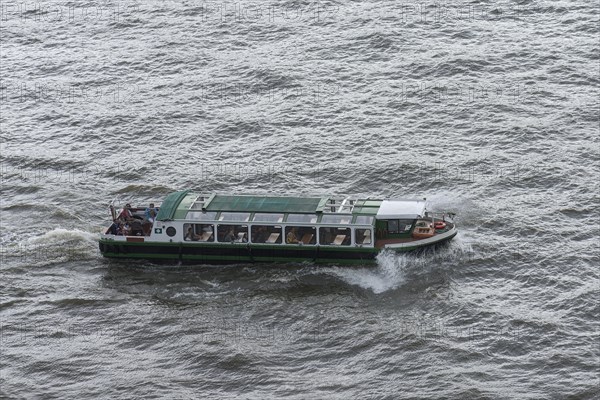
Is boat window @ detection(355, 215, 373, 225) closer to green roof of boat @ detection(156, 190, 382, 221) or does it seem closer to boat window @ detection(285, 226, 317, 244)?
green roof of boat @ detection(156, 190, 382, 221)

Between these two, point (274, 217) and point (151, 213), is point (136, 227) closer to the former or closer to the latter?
point (151, 213)

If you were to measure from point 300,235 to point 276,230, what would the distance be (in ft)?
4.55

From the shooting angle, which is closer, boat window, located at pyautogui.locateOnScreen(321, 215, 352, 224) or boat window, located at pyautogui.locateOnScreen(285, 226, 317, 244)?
boat window, located at pyautogui.locateOnScreen(321, 215, 352, 224)

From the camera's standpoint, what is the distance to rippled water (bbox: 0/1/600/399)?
181ft

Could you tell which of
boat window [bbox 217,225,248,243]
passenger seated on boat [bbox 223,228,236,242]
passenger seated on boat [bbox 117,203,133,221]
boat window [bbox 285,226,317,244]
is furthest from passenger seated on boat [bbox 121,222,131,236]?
boat window [bbox 285,226,317,244]

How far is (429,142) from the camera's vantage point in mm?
76875

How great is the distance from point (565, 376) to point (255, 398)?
14135mm

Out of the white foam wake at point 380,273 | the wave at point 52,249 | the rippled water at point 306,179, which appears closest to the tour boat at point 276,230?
the white foam wake at point 380,273

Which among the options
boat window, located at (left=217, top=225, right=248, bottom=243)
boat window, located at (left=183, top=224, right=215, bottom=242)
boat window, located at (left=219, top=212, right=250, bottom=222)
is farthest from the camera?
boat window, located at (left=183, top=224, right=215, bottom=242)

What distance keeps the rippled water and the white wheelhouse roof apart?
2.33 meters

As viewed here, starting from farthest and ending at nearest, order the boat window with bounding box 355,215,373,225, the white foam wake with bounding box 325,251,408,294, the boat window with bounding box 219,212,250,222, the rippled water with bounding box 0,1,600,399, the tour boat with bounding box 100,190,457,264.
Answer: the boat window with bounding box 219,212,250,222 → the tour boat with bounding box 100,190,457,264 → the boat window with bounding box 355,215,373,225 → the white foam wake with bounding box 325,251,408,294 → the rippled water with bounding box 0,1,600,399

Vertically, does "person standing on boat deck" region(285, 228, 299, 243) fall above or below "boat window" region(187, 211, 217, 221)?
below

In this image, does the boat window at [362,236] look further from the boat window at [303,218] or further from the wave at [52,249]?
the wave at [52,249]

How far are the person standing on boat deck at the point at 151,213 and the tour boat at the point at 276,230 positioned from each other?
57 millimetres
